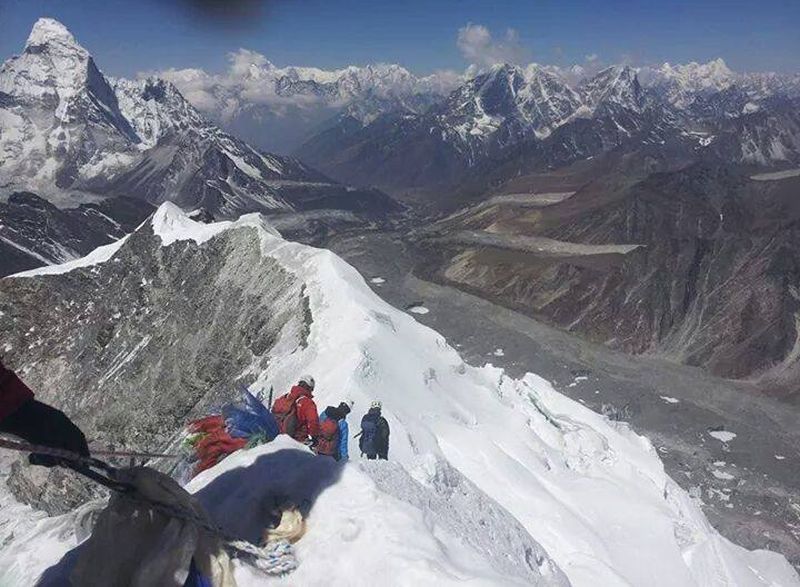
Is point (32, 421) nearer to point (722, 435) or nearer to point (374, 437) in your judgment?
point (374, 437)

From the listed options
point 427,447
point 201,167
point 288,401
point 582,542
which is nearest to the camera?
point 288,401

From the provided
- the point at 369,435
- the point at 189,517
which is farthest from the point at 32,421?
the point at 369,435

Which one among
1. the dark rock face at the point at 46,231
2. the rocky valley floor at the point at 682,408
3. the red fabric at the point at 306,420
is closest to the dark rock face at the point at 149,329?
the red fabric at the point at 306,420

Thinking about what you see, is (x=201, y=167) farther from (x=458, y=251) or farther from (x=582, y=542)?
(x=582, y=542)

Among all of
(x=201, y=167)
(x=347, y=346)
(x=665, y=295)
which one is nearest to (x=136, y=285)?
(x=347, y=346)

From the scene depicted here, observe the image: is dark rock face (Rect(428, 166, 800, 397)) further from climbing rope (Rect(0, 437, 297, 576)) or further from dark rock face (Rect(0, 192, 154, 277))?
dark rock face (Rect(0, 192, 154, 277))

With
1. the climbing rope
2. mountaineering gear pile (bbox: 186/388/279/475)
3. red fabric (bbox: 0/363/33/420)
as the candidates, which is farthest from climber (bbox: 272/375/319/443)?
red fabric (bbox: 0/363/33/420)
